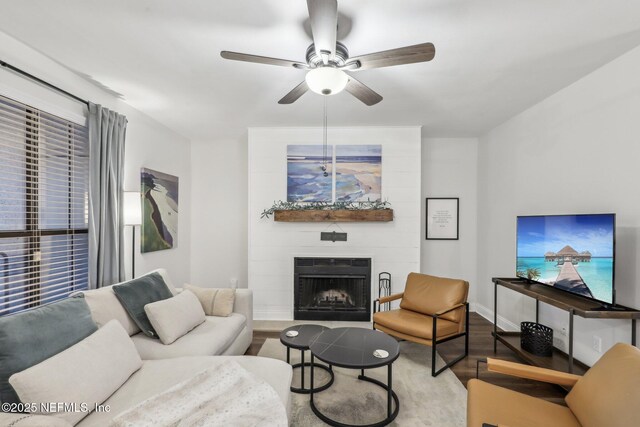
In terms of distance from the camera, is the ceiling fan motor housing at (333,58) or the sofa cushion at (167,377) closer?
the sofa cushion at (167,377)

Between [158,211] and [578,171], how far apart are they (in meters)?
4.55

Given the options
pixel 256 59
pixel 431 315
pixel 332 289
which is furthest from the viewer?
pixel 332 289

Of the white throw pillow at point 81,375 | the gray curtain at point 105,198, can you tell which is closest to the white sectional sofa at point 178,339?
the white throw pillow at point 81,375

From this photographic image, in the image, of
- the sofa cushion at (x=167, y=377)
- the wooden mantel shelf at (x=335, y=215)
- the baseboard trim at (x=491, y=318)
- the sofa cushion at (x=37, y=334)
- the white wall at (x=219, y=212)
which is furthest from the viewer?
the white wall at (x=219, y=212)

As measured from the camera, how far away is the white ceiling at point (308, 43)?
1.80 meters

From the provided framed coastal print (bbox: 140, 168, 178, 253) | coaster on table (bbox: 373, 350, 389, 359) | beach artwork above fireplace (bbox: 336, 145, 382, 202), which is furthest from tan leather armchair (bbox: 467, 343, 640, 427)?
framed coastal print (bbox: 140, 168, 178, 253)

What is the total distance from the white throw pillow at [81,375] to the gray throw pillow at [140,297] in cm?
49

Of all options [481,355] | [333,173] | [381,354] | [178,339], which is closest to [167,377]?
[178,339]

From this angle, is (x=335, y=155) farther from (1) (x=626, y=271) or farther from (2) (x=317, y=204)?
(1) (x=626, y=271)

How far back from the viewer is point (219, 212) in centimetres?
479

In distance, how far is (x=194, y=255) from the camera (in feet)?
15.7

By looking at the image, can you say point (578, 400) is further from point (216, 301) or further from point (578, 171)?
point (216, 301)

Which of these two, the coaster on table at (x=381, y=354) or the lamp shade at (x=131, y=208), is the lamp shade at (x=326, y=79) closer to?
the coaster on table at (x=381, y=354)

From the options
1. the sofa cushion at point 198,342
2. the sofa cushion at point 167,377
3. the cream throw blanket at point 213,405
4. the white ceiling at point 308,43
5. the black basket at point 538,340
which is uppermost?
the white ceiling at point 308,43
